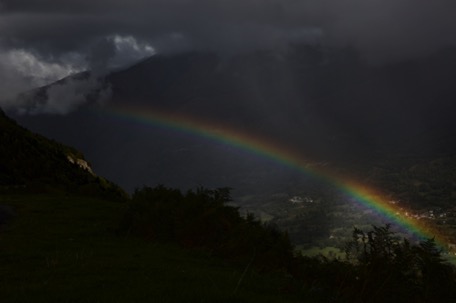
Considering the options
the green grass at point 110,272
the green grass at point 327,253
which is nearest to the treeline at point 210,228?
the green grass at point 110,272

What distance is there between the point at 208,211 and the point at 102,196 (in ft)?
114

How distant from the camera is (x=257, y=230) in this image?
2414 cm

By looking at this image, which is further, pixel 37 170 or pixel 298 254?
pixel 37 170

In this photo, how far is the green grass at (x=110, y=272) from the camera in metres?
12.2

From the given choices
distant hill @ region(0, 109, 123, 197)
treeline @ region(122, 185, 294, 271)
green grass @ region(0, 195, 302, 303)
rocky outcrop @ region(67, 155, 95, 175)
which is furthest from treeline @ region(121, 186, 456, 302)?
rocky outcrop @ region(67, 155, 95, 175)

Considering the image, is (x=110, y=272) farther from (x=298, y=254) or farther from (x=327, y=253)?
(x=327, y=253)

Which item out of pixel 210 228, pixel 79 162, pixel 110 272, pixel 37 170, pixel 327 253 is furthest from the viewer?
pixel 327 253

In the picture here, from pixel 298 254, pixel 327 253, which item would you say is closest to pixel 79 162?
pixel 298 254

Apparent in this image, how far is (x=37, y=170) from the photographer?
2665 inches

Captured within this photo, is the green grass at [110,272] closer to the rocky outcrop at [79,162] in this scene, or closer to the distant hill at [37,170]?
the distant hill at [37,170]

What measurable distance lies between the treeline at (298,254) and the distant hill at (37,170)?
29.6 m

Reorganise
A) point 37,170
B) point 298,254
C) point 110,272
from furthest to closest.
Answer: point 37,170 → point 298,254 → point 110,272

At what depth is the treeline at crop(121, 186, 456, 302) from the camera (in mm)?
14078

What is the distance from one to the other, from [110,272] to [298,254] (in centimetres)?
1020
